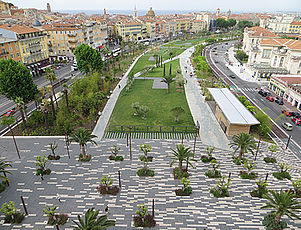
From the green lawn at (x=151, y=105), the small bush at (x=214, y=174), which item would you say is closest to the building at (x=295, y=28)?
the green lawn at (x=151, y=105)

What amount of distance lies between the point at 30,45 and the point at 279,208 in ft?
294

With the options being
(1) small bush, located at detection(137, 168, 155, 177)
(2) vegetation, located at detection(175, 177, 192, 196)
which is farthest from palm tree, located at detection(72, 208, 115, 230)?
(1) small bush, located at detection(137, 168, 155, 177)

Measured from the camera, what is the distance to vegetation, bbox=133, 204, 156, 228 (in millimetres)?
24956

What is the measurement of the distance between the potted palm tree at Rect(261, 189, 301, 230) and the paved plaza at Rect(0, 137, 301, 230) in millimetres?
1472

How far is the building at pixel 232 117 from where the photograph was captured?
40.7 metres

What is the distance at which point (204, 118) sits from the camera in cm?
5006

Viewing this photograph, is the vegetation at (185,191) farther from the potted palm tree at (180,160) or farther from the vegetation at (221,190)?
the vegetation at (221,190)

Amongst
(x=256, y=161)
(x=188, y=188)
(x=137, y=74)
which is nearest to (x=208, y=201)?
(x=188, y=188)

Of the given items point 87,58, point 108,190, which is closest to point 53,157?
point 108,190

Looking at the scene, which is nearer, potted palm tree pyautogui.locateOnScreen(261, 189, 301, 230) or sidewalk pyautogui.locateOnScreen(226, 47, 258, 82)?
potted palm tree pyautogui.locateOnScreen(261, 189, 301, 230)

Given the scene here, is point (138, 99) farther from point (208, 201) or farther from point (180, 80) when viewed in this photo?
point (208, 201)

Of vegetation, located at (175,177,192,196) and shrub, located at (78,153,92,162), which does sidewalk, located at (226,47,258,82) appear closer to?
vegetation, located at (175,177,192,196)

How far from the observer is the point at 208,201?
93.5ft

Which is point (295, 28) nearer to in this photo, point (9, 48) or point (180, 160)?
point (180, 160)
